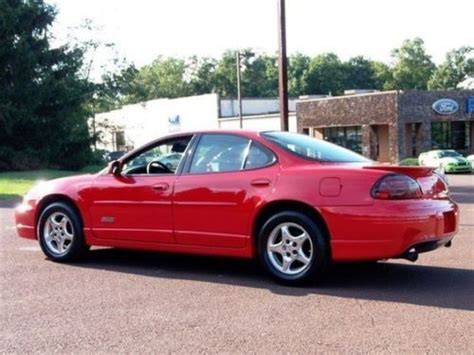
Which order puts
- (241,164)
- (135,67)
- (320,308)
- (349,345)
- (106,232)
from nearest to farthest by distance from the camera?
(349,345)
(320,308)
(241,164)
(106,232)
(135,67)

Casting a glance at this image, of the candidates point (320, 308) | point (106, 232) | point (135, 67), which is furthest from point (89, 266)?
point (135, 67)

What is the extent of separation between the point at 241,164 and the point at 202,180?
0.44 meters

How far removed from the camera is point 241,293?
6.36m

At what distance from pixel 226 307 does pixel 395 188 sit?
188 cm

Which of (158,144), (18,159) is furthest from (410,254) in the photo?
(18,159)

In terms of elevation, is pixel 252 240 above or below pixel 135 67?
below

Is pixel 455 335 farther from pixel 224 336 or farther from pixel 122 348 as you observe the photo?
pixel 122 348

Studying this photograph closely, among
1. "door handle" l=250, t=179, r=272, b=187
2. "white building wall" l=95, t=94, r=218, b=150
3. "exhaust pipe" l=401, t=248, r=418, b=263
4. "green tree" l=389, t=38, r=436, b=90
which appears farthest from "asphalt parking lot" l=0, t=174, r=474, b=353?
"green tree" l=389, t=38, r=436, b=90

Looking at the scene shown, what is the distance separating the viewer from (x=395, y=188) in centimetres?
624

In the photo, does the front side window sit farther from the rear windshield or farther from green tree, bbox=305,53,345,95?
green tree, bbox=305,53,345,95

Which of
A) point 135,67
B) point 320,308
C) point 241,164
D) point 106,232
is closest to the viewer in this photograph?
point 320,308

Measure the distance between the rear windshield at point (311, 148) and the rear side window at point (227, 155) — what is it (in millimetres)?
200

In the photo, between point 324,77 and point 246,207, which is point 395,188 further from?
point 324,77

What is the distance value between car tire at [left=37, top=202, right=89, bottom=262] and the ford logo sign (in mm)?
39935
